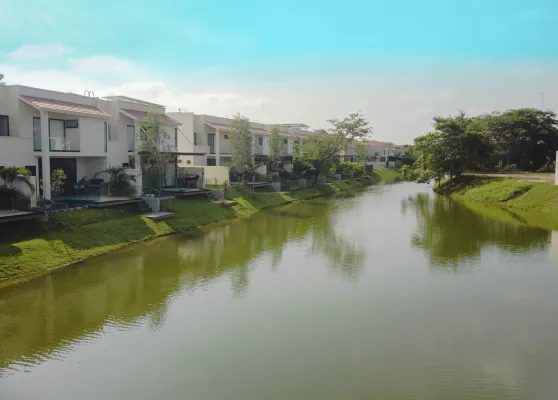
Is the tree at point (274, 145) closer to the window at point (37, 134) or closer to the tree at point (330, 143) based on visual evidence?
the tree at point (330, 143)

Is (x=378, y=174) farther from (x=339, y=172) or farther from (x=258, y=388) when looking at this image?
(x=258, y=388)

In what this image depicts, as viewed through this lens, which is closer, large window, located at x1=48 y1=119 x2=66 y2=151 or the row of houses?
the row of houses

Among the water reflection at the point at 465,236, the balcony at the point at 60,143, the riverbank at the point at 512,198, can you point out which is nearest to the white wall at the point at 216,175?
the balcony at the point at 60,143

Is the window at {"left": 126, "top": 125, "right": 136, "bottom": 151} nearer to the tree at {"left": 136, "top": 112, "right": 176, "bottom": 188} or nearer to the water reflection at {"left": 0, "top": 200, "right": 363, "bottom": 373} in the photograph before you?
the tree at {"left": 136, "top": 112, "right": 176, "bottom": 188}

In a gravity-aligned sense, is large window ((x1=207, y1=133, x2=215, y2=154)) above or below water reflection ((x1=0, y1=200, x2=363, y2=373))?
above

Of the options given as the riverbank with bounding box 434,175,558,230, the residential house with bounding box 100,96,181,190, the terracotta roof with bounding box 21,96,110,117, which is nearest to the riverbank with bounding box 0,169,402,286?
the residential house with bounding box 100,96,181,190

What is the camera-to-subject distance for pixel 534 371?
30.1ft

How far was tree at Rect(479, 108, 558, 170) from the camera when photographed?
55781 millimetres

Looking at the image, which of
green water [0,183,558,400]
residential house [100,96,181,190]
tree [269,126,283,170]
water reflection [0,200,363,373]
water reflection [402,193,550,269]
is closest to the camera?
green water [0,183,558,400]

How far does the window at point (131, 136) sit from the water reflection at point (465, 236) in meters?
16.7

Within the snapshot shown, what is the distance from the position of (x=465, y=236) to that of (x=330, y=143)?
27065mm

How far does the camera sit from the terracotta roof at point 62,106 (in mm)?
21062

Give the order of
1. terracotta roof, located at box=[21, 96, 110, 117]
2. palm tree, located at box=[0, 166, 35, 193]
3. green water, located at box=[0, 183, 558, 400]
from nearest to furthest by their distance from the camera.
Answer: green water, located at box=[0, 183, 558, 400], palm tree, located at box=[0, 166, 35, 193], terracotta roof, located at box=[21, 96, 110, 117]

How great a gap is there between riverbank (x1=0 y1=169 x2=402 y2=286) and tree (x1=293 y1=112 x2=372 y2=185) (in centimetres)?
1970
